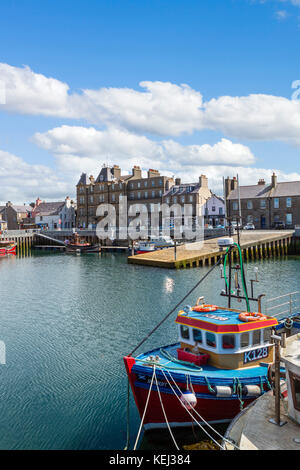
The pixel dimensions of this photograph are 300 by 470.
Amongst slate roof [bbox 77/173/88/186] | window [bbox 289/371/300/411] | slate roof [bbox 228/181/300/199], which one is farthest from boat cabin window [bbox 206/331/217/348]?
slate roof [bbox 77/173/88/186]

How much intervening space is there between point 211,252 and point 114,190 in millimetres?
49912

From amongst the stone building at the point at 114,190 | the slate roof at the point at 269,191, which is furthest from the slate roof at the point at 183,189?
the slate roof at the point at 269,191

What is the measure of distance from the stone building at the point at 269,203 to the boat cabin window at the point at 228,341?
6155 cm

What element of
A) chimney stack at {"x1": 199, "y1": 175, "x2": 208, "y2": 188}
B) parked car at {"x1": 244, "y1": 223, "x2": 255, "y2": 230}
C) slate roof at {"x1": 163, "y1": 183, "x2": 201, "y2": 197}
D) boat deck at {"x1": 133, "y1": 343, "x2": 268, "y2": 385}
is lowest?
boat deck at {"x1": 133, "y1": 343, "x2": 268, "y2": 385}

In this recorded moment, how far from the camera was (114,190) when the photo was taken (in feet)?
311

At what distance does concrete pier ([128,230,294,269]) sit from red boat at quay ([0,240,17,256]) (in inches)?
1372

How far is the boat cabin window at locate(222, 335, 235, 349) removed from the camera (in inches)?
515

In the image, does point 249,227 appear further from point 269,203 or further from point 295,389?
point 295,389

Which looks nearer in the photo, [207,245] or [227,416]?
[227,416]

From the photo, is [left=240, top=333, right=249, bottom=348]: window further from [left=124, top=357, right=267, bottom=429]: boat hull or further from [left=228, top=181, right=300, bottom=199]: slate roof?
[left=228, top=181, right=300, bottom=199]: slate roof

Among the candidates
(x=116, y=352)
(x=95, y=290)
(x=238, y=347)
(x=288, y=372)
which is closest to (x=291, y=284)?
(x=95, y=290)

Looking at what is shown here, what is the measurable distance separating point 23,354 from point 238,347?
11.6 meters
